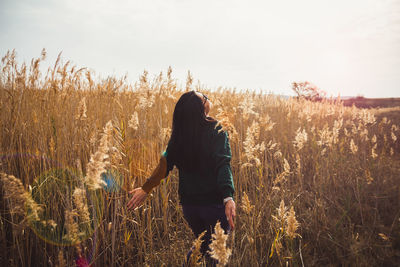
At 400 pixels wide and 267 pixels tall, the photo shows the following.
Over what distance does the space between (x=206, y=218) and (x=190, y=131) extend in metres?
0.65

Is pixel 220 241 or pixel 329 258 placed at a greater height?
pixel 220 241

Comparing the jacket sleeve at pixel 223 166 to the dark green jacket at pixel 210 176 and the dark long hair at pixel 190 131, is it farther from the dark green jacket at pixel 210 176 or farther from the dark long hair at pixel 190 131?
the dark long hair at pixel 190 131

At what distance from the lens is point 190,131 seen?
174 centimetres

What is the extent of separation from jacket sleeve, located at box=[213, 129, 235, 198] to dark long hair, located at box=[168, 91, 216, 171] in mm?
116

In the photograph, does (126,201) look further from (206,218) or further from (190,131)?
(190,131)

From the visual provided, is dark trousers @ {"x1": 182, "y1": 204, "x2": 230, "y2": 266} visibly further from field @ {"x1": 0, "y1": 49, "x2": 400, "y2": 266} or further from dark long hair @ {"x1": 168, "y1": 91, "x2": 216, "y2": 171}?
dark long hair @ {"x1": 168, "y1": 91, "x2": 216, "y2": 171}

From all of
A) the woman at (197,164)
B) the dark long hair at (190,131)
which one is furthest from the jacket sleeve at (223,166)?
the dark long hair at (190,131)

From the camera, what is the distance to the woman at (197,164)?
5.46 feet

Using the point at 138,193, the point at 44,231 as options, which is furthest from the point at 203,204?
the point at 44,231

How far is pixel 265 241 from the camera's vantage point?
2055mm

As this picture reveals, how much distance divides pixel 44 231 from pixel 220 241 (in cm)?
154

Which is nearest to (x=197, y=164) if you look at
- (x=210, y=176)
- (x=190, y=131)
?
(x=210, y=176)

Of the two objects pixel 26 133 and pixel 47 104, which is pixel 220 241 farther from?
pixel 47 104

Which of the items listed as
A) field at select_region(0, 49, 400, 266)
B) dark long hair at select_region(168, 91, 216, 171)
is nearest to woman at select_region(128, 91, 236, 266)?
dark long hair at select_region(168, 91, 216, 171)
